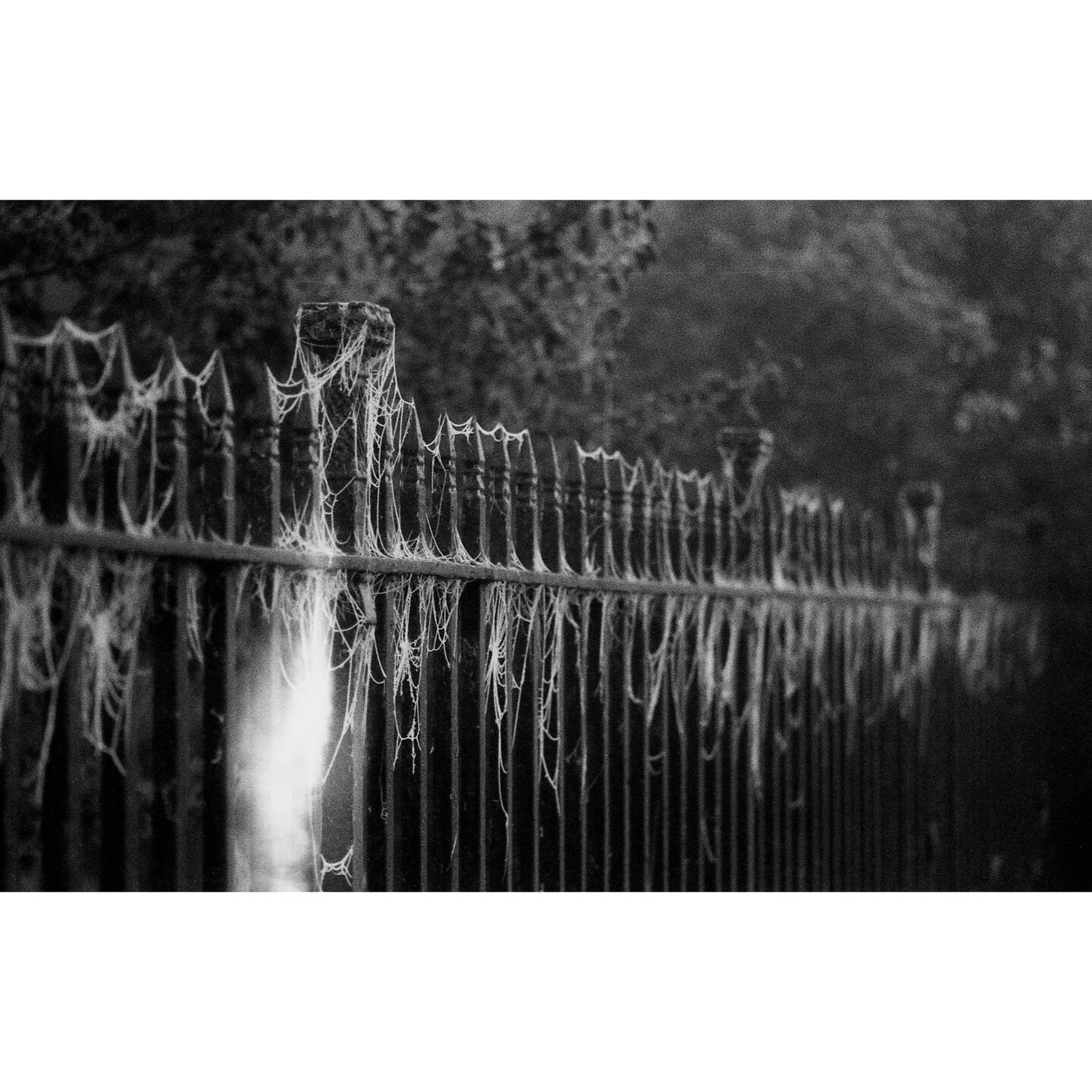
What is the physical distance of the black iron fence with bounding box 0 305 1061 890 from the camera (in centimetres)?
232

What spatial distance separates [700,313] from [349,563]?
1.42 meters

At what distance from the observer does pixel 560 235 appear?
12.2 feet

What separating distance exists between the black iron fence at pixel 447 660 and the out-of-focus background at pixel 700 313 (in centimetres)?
19

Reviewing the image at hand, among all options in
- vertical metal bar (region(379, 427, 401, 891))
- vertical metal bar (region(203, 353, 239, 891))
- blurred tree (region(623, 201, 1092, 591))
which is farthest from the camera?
blurred tree (region(623, 201, 1092, 591))

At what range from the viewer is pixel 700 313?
3854 mm

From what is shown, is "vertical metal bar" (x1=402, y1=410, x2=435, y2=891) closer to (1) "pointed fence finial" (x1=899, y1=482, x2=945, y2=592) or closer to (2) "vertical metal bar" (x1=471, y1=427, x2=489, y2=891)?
(2) "vertical metal bar" (x1=471, y1=427, x2=489, y2=891)

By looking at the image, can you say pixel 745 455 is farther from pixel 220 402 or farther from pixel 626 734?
pixel 220 402

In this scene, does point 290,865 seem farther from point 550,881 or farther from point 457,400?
point 457,400

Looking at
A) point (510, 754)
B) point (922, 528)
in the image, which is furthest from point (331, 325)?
point (922, 528)

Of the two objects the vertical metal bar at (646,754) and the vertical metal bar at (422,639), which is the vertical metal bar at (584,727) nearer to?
the vertical metal bar at (646,754)

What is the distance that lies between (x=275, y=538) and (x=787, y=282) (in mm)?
1602

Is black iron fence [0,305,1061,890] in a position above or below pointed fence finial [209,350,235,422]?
below

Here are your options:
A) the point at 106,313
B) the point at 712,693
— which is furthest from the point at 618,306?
the point at 106,313

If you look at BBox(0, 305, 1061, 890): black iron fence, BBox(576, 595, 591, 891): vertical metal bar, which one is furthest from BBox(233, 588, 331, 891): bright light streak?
BBox(576, 595, 591, 891): vertical metal bar
